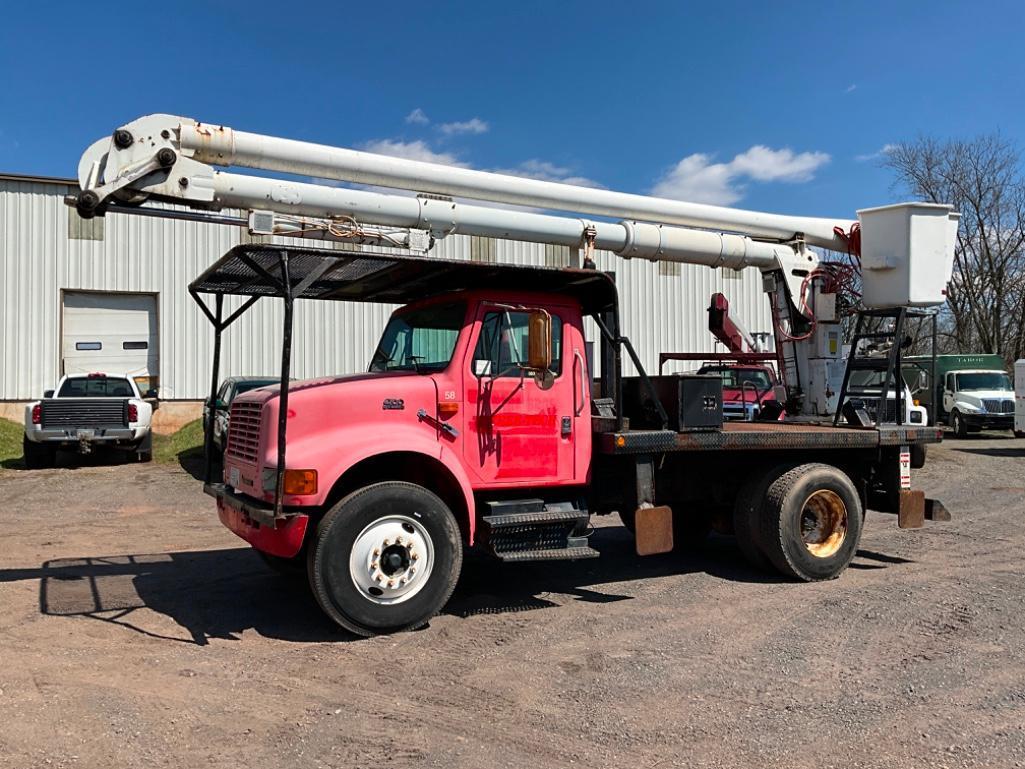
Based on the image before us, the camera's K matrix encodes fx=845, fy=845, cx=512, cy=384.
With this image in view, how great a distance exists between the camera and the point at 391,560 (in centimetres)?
570

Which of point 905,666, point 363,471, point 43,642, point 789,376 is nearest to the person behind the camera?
point 905,666

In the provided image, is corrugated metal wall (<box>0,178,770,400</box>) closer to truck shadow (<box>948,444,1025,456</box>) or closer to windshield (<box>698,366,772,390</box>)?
windshield (<box>698,366,772,390</box>)

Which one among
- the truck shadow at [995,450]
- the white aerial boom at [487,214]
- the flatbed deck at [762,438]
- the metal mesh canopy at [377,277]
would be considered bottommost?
the truck shadow at [995,450]

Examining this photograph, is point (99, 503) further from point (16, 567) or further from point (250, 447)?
point (250, 447)

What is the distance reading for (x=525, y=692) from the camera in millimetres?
4707

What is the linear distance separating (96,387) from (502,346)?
41.8 ft

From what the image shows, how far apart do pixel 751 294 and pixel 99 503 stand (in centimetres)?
1992

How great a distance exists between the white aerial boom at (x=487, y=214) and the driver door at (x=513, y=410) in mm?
1369

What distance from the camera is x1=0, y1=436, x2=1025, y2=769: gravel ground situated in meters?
3.97

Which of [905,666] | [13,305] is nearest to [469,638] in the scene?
[905,666]

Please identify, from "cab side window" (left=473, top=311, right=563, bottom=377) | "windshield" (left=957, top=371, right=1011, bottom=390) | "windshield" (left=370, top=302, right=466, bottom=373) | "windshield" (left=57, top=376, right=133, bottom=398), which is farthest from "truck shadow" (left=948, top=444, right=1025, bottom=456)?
"windshield" (left=57, top=376, right=133, bottom=398)

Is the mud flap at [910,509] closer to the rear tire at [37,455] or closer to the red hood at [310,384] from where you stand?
the red hood at [310,384]

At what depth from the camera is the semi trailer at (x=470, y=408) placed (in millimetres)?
5680

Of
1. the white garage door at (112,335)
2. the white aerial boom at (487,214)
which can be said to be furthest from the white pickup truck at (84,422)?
the white aerial boom at (487,214)
